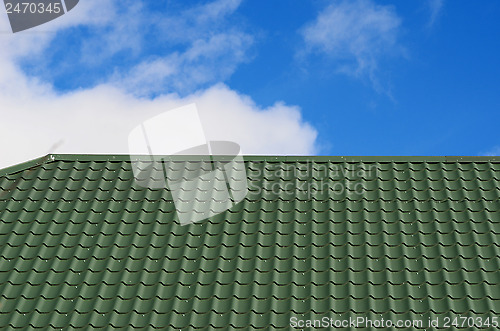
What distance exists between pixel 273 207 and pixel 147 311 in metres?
3.16

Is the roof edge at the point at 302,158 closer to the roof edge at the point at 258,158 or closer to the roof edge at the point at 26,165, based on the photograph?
the roof edge at the point at 258,158

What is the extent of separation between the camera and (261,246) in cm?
1171

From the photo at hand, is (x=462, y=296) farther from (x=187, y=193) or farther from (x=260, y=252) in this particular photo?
(x=187, y=193)

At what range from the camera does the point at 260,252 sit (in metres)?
11.5

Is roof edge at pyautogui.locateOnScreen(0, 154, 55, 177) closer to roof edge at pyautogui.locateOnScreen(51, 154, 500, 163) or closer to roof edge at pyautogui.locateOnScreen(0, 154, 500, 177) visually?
roof edge at pyautogui.locateOnScreen(0, 154, 500, 177)

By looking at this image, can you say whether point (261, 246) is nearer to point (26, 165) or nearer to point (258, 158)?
point (258, 158)

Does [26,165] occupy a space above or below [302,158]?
above

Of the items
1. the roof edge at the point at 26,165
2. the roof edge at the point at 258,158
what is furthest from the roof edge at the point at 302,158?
the roof edge at the point at 26,165

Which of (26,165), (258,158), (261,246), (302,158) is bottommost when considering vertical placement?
(261,246)

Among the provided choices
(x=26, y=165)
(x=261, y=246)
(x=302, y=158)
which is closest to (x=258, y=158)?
(x=302, y=158)

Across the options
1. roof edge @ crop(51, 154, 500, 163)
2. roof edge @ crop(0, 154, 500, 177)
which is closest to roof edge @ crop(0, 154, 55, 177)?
roof edge @ crop(0, 154, 500, 177)

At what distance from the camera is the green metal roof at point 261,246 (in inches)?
408

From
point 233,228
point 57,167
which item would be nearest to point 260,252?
point 233,228
